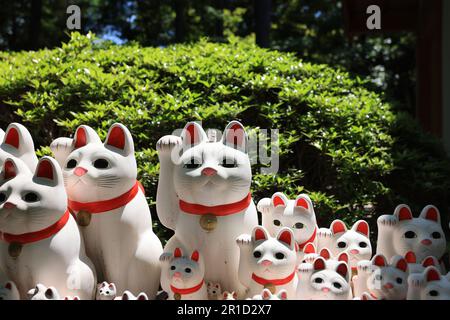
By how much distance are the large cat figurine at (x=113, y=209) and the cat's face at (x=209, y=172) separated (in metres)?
0.28

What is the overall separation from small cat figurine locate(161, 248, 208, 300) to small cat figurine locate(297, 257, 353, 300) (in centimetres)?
50

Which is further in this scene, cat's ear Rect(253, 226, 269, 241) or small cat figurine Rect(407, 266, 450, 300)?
cat's ear Rect(253, 226, 269, 241)

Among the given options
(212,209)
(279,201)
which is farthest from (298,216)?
(212,209)

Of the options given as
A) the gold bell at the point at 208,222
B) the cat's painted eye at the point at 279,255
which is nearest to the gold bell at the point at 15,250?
the gold bell at the point at 208,222

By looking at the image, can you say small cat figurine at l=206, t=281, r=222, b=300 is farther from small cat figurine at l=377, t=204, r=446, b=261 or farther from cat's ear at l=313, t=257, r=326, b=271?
small cat figurine at l=377, t=204, r=446, b=261

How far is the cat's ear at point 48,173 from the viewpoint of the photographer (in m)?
2.58

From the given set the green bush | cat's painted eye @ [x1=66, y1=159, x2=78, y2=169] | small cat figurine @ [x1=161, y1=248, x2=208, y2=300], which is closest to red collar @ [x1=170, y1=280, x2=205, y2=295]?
small cat figurine @ [x1=161, y1=248, x2=208, y2=300]

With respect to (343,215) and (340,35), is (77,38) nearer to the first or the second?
(343,215)

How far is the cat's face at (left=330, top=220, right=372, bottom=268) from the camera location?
3.04m

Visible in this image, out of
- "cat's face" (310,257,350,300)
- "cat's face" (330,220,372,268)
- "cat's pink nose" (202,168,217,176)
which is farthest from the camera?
"cat's face" (330,220,372,268)

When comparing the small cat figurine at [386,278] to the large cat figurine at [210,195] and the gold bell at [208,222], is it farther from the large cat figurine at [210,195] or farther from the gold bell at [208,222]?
the gold bell at [208,222]

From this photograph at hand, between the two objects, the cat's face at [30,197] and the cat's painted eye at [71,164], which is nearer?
the cat's face at [30,197]
